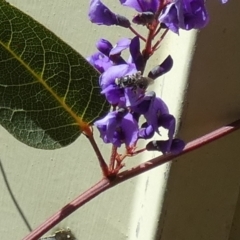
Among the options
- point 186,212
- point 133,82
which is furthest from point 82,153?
point 133,82

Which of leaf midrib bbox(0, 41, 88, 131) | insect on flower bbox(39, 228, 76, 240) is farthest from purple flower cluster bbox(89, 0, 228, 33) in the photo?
insect on flower bbox(39, 228, 76, 240)

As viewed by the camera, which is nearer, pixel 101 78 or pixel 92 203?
pixel 101 78

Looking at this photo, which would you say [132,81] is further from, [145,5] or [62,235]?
[62,235]

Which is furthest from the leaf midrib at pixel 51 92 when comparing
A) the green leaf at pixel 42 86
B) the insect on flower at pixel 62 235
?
the insect on flower at pixel 62 235

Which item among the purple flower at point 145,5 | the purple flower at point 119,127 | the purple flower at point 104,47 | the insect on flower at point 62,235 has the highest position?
the purple flower at point 145,5

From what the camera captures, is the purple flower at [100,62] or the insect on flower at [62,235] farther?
the insect on flower at [62,235]

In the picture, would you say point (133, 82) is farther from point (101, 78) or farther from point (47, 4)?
point (47, 4)

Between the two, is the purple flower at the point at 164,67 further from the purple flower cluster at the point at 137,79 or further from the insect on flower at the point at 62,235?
the insect on flower at the point at 62,235
